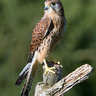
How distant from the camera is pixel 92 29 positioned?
289 inches

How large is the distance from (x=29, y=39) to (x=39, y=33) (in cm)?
323

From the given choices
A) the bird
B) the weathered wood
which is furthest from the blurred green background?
the weathered wood

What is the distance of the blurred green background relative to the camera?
6.99m

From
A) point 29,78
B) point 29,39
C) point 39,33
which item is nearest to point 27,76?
point 29,78

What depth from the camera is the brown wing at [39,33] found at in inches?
167

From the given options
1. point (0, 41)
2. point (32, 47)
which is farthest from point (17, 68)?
point (32, 47)

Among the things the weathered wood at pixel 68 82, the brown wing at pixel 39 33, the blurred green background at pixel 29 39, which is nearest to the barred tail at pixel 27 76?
the brown wing at pixel 39 33

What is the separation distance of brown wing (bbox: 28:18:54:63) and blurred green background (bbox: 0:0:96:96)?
2.56m

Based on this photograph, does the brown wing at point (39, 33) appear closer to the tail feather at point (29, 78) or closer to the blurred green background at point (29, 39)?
the tail feather at point (29, 78)

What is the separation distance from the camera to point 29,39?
7.47 metres

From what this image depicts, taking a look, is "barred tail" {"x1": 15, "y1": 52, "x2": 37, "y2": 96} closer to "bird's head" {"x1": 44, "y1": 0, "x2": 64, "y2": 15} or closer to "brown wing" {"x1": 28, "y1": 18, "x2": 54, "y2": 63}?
"brown wing" {"x1": 28, "y1": 18, "x2": 54, "y2": 63}

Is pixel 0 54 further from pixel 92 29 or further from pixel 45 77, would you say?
pixel 45 77

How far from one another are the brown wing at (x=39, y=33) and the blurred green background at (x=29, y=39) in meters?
2.56

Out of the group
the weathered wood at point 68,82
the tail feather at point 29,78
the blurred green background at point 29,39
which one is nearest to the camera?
the weathered wood at point 68,82
